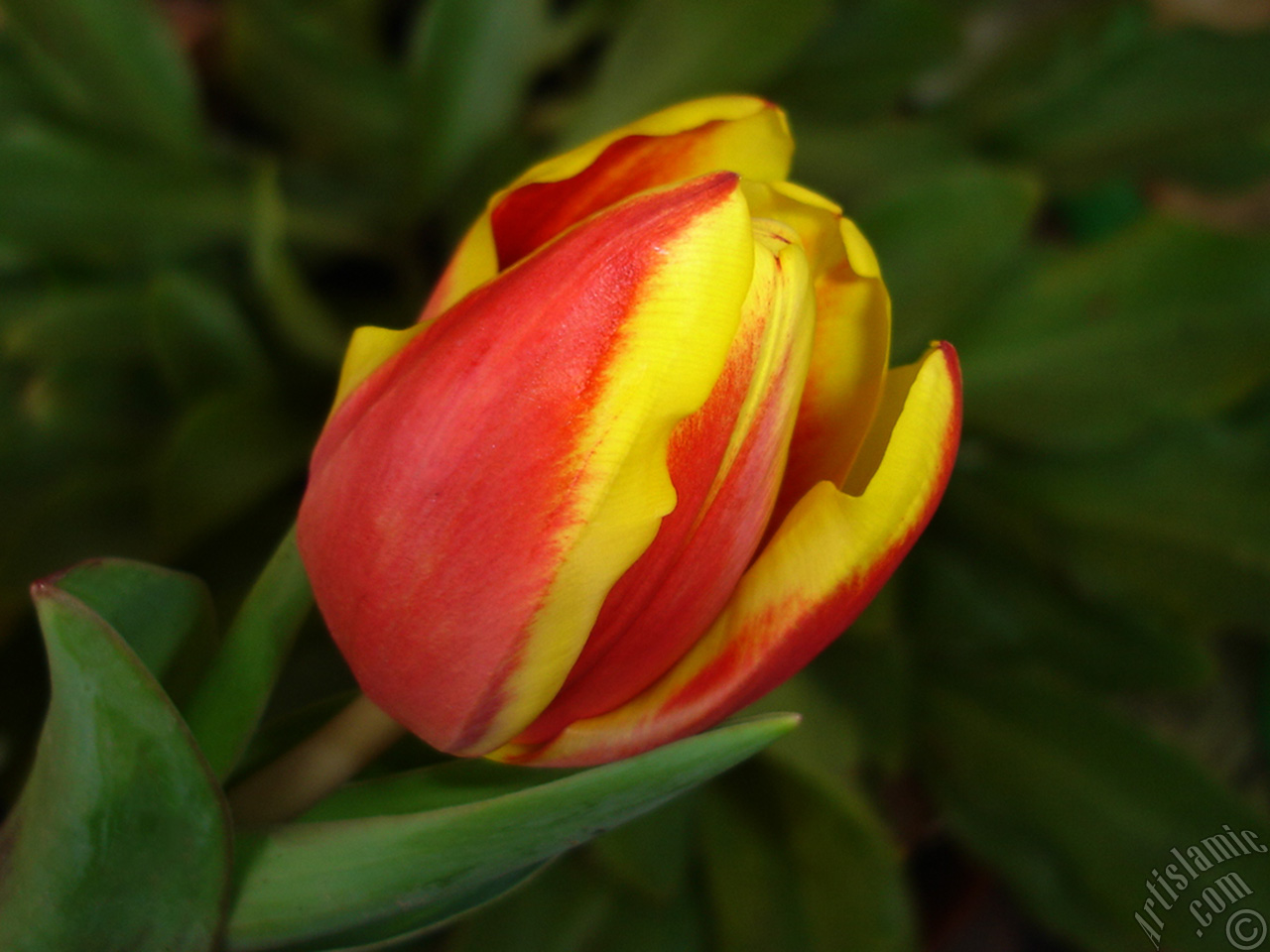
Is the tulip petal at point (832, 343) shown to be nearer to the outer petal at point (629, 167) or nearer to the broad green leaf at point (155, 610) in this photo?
the outer petal at point (629, 167)

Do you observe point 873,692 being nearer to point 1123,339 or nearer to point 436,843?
point 1123,339

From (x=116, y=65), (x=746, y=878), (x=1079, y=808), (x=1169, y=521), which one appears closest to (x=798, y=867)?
(x=746, y=878)

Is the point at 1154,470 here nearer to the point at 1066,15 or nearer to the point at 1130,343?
the point at 1130,343

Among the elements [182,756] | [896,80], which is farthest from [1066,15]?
[182,756]

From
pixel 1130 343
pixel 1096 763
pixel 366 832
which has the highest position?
pixel 366 832

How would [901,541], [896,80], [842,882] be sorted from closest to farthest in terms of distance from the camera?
[901,541], [842,882], [896,80]
